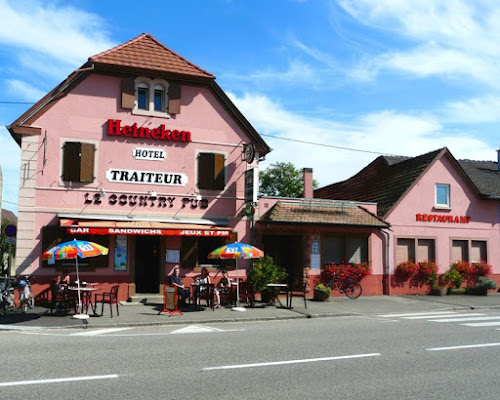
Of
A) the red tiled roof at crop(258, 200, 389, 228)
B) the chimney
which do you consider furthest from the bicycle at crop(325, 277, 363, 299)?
the chimney

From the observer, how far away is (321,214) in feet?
70.2

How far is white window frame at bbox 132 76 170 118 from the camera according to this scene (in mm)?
19109

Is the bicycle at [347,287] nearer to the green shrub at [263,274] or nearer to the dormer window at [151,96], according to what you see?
the green shrub at [263,274]

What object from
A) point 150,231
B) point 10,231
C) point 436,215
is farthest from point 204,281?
point 436,215

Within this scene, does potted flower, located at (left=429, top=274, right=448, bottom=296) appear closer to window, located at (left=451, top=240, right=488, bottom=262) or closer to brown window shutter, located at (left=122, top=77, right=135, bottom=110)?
window, located at (left=451, top=240, right=488, bottom=262)

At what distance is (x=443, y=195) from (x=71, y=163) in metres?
16.6

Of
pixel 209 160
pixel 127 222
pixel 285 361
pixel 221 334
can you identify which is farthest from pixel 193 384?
pixel 209 160

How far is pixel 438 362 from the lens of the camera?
8547 mm

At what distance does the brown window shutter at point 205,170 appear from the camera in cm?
1962

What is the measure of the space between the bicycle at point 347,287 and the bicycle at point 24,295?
1123 cm

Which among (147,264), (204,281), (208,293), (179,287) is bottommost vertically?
(208,293)

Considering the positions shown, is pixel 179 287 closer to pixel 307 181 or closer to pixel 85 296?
pixel 85 296

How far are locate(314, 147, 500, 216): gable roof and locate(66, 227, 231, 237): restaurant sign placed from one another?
874 cm

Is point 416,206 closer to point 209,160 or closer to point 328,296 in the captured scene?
point 328,296
